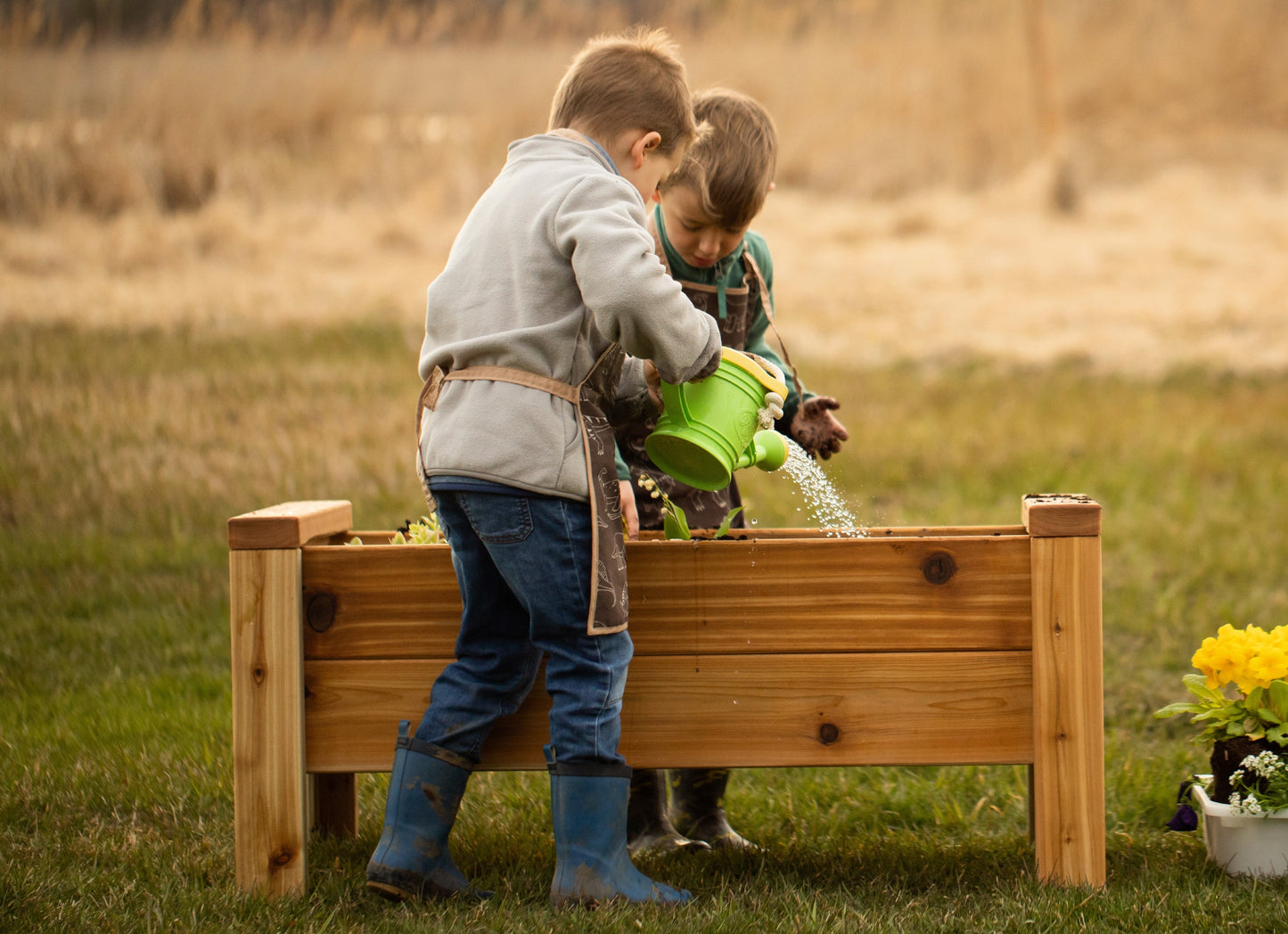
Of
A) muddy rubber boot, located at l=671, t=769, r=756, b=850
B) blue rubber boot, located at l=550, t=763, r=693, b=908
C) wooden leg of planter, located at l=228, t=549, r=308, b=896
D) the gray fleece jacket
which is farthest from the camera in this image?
muddy rubber boot, located at l=671, t=769, r=756, b=850

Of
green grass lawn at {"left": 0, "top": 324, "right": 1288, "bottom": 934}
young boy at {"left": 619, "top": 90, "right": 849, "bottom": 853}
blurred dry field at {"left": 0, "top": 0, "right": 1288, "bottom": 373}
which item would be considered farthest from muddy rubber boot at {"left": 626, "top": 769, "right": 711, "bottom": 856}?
blurred dry field at {"left": 0, "top": 0, "right": 1288, "bottom": 373}

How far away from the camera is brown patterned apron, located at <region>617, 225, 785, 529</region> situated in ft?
8.21

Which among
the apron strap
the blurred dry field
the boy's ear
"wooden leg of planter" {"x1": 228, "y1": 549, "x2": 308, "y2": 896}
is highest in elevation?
the blurred dry field

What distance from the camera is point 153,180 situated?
7309 mm

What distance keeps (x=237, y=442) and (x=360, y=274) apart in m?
2.16

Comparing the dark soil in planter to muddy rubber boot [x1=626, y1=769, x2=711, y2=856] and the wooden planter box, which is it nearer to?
the wooden planter box

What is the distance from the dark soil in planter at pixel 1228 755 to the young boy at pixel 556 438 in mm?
980

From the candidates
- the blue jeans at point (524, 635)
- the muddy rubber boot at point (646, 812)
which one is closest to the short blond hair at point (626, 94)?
the blue jeans at point (524, 635)

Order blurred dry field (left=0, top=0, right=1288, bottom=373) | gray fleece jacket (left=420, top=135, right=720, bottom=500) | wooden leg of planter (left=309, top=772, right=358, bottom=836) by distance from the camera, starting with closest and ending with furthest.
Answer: gray fleece jacket (left=420, top=135, right=720, bottom=500) < wooden leg of planter (left=309, top=772, right=358, bottom=836) < blurred dry field (left=0, top=0, right=1288, bottom=373)

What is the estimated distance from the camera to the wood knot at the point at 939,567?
6.56ft

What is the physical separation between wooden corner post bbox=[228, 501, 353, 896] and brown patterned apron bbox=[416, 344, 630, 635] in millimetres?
293

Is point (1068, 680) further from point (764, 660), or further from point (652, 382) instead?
point (652, 382)

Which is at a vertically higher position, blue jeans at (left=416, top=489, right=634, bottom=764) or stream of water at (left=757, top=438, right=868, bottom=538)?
stream of water at (left=757, top=438, right=868, bottom=538)

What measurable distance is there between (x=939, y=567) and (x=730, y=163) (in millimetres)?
820
